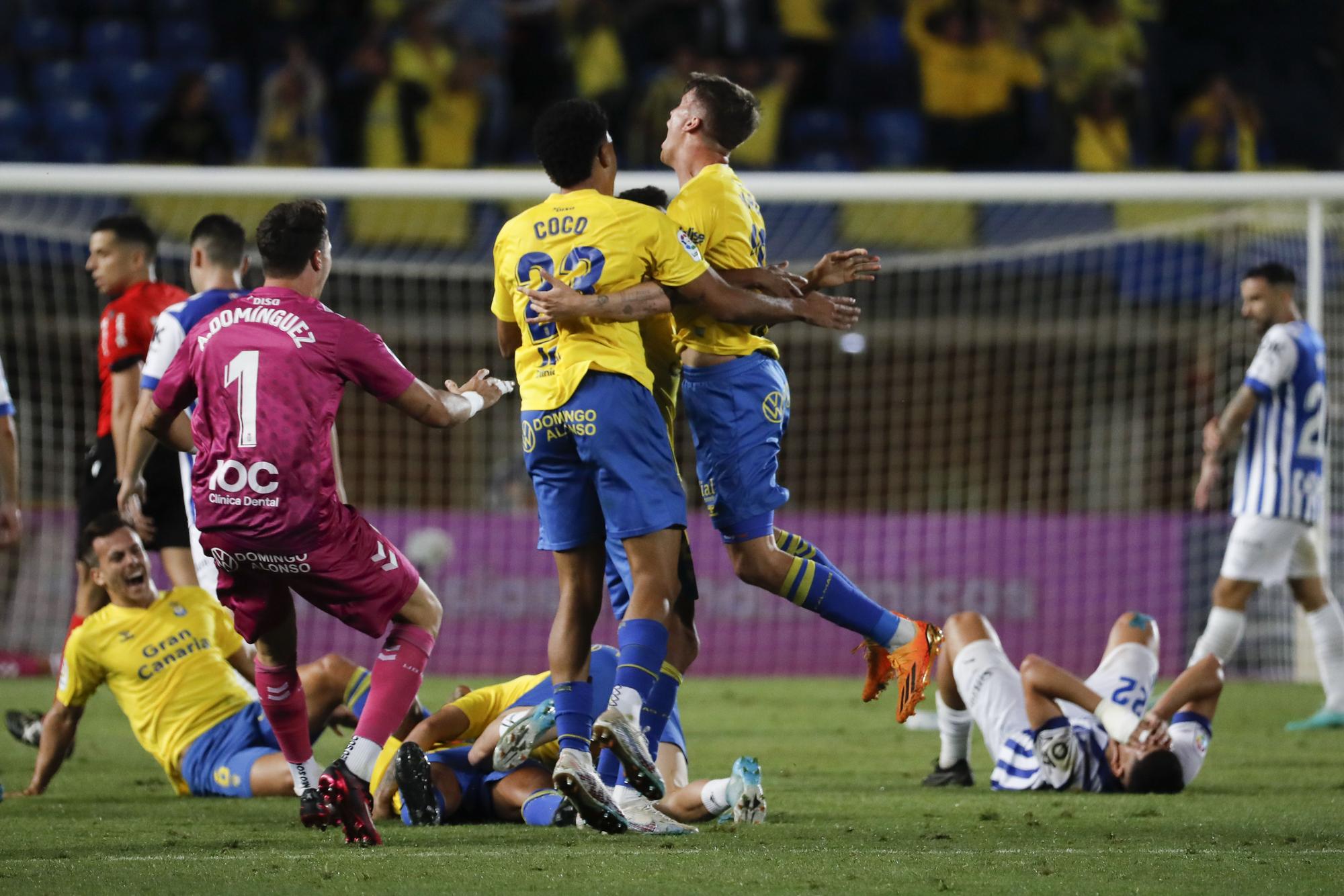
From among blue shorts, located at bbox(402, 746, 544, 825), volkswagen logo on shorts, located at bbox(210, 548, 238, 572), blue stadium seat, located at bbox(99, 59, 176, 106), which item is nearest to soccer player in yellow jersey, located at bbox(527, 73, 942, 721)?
blue shorts, located at bbox(402, 746, 544, 825)

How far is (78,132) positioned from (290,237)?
12.2 m

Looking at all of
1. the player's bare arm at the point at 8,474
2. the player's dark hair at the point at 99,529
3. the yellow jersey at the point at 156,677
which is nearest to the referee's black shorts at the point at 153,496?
the player's bare arm at the point at 8,474

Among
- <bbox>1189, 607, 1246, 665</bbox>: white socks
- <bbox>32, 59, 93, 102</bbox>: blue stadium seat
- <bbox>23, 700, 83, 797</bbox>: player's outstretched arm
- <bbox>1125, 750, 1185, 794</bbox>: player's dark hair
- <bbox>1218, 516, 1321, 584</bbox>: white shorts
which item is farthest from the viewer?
<bbox>32, 59, 93, 102</bbox>: blue stadium seat

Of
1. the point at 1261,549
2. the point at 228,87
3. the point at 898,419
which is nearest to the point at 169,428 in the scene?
the point at 1261,549

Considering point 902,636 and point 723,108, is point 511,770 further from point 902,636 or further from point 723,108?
point 723,108

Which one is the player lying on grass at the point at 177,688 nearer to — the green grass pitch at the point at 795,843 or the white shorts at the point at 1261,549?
the green grass pitch at the point at 795,843

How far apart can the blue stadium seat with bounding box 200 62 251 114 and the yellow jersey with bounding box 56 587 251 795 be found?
10.7 meters

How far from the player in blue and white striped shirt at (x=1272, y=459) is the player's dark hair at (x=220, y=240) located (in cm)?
522

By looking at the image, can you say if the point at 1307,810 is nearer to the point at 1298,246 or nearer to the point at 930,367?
the point at 1298,246

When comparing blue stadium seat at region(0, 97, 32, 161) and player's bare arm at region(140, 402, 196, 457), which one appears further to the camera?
blue stadium seat at region(0, 97, 32, 161)

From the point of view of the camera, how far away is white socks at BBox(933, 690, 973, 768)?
6504 millimetres

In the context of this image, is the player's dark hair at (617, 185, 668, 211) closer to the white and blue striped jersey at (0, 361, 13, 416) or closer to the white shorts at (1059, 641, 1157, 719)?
the white shorts at (1059, 641, 1157, 719)

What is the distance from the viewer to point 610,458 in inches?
198

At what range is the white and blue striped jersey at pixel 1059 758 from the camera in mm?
6137
